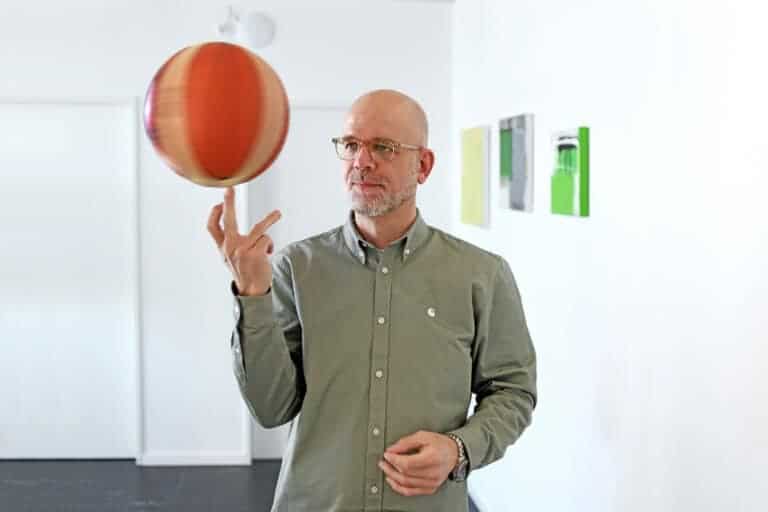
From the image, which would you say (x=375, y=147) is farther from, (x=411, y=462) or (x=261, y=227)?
(x=411, y=462)

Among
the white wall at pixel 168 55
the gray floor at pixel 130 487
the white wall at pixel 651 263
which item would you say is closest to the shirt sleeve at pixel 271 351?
the white wall at pixel 651 263

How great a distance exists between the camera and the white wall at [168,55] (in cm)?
535

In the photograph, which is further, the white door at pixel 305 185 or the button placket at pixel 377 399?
the white door at pixel 305 185

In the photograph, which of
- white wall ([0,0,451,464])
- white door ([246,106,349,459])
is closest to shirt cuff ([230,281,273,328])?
white wall ([0,0,451,464])

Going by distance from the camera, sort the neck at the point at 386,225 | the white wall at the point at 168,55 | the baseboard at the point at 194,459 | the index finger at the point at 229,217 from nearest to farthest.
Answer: the index finger at the point at 229,217 → the neck at the point at 386,225 → the white wall at the point at 168,55 → the baseboard at the point at 194,459

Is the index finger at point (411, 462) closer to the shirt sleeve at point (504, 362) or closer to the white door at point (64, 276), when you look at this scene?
the shirt sleeve at point (504, 362)

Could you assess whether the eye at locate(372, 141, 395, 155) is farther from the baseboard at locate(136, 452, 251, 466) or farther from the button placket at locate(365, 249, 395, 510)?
the baseboard at locate(136, 452, 251, 466)

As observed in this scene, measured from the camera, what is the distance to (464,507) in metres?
1.86

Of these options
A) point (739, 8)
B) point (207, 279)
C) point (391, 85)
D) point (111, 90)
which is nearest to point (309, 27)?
point (391, 85)

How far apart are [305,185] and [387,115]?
3857 millimetres

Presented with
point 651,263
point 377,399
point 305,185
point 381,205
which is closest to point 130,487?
point 305,185

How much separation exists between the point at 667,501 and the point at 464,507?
2.14ft

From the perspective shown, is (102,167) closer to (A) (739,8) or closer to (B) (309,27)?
(B) (309,27)

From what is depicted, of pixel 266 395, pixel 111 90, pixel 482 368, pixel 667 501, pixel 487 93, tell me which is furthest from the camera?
pixel 111 90
